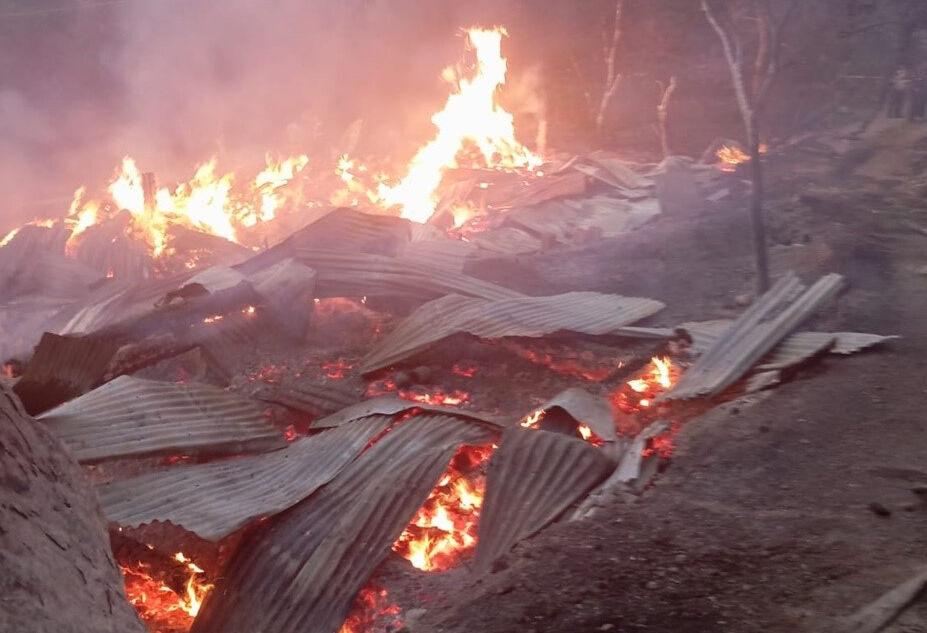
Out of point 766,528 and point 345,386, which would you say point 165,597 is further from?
point 766,528

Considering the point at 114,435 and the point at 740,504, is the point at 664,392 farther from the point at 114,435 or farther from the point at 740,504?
the point at 114,435

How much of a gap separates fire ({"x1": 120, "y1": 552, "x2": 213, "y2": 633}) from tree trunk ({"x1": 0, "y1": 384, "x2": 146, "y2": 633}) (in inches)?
46.7

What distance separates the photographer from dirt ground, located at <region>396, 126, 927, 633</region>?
2.53 meters

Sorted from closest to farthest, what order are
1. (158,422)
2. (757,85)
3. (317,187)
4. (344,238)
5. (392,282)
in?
(158,422) → (757,85) → (392,282) → (344,238) → (317,187)

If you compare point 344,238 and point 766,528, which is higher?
point 344,238

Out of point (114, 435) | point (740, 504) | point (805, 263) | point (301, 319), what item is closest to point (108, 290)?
point (301, 319)

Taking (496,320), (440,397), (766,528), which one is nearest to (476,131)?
(496,320)

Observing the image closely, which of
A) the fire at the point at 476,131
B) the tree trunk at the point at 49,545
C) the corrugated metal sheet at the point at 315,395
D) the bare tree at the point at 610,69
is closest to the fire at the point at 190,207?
the fire at the point at 476,131

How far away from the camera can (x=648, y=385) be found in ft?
16.3

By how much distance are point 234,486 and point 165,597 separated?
584 mm

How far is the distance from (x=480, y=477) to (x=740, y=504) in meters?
1.27

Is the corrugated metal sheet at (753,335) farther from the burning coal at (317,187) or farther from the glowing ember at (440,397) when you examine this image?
the burning coal at (317,187)

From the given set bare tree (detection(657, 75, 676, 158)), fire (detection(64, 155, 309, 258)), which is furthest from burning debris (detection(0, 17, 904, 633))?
bare tree (detection(657, 75, 676, 158))

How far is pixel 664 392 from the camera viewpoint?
465 centimetres
